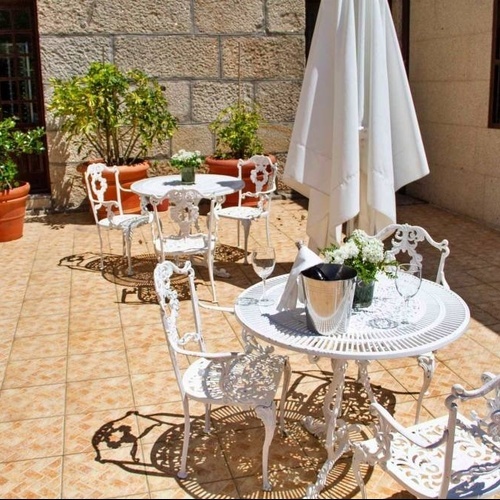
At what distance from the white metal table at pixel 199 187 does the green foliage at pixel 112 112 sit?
1617 mm

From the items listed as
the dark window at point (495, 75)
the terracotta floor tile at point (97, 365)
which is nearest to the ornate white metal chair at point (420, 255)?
the terracotta floor tile at point (97, 365)

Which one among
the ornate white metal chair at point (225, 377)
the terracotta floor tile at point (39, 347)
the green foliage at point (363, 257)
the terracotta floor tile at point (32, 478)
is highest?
the green foliage at point (363, 257)

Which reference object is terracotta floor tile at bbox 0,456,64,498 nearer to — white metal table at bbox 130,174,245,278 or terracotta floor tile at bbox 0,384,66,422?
terracotta floor tile at bbox 0,384,66,422

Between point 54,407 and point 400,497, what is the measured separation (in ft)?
5.40

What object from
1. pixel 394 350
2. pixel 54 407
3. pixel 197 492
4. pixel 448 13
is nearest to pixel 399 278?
pixel 394 350

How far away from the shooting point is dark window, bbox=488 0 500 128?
6082 mm

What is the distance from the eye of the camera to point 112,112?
670 centimetres

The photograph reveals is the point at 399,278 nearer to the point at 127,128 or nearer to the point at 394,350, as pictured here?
the point at 394,350

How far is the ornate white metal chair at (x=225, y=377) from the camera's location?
8.14ft

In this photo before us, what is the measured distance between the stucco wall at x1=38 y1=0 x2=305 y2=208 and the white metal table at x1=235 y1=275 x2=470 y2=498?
5.01 metres

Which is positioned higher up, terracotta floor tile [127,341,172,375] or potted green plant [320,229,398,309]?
potted green plant [320,229,398,309]

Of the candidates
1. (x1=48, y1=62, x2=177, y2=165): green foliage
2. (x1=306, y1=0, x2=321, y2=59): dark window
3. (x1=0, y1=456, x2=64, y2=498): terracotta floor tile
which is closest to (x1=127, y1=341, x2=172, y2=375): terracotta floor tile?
(x1=0, y1=456, x2=64, y2=498): terracotta floor tile

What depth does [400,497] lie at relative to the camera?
97.3 inches

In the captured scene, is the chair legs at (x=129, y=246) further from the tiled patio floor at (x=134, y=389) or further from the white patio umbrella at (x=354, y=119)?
the white patio umbrella at (x=354, y=119)
